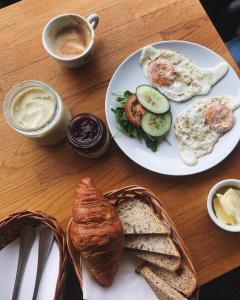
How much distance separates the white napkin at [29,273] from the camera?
1343 millimetres

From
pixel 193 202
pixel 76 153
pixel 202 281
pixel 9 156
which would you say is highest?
pixel 9 156

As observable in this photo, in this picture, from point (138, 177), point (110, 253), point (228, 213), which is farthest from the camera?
point (138, 177)

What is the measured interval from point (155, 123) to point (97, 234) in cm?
48

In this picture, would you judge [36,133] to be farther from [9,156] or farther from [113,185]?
[113,185]

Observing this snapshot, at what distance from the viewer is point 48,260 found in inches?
54.0

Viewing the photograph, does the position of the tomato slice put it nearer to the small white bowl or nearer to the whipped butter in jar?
the whipped butter in jar

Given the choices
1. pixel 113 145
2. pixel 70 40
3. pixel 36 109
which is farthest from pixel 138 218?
pixel 70 40

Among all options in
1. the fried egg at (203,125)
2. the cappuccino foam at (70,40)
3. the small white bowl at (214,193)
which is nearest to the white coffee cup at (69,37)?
the cappuccino foam at (70,40)

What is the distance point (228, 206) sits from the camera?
1.35 meters

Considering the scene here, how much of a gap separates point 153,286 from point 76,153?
0.55 meters

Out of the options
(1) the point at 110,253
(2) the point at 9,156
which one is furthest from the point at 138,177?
(2) the point at 9,156

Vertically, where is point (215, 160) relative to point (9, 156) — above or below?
below

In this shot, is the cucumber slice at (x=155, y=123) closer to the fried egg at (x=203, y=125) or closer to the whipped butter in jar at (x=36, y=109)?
the fried egg at (x=203, y=125)

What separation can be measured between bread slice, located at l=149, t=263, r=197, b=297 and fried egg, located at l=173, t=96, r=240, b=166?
378 mm
